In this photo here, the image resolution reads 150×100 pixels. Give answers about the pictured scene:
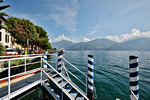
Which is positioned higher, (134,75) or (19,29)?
(19,29)

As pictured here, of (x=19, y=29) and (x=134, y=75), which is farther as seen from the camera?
(x=19, y=29)

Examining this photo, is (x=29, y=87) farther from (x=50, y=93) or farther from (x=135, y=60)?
(x=135, y=60)

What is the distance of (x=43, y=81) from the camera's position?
156 inches

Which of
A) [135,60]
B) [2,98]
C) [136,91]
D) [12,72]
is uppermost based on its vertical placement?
[135,60]

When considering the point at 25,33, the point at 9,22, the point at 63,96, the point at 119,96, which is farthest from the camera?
the point at 25,33

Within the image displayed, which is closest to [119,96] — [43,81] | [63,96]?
[63,96]

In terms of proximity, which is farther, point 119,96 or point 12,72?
point 12,72

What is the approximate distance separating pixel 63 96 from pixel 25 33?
100 ft

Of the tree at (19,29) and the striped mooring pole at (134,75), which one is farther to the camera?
the tree at (19,29)

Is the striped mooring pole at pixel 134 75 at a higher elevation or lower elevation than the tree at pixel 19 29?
lower

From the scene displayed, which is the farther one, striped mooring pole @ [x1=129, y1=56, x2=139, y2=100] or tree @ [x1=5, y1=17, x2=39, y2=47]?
tree @ [x1=5, y1=17, x2=39, y2=47]

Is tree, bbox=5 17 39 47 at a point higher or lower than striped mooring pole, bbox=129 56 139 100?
higher

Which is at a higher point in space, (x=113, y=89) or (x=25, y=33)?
(x=25, y=33)

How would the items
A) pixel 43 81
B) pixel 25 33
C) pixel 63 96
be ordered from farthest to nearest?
pixel 25 33
pixel 43 81
pixel 63 96
